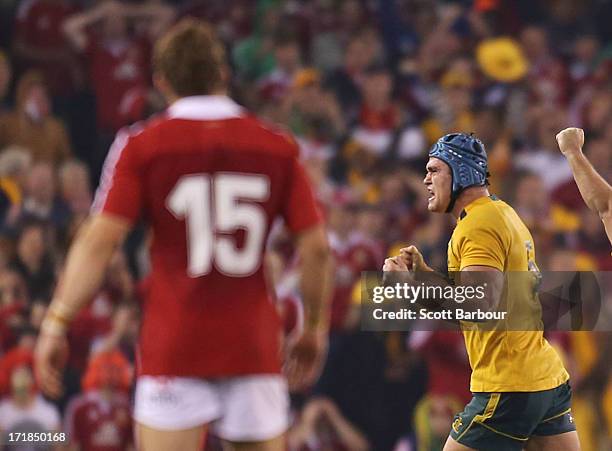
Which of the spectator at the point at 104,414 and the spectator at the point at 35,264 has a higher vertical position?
the spectator at the point at 35,264

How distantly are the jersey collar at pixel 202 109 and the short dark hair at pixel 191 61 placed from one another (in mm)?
23

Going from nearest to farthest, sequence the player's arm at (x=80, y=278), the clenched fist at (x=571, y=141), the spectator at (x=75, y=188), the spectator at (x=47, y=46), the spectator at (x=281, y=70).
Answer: the player's arm at (x=80, y=278) < the clenched fist at (x=571, y=141) < the spectator at (x=75, y=188) < the spectator at (x=47, y=46) < the spectator at (x=281, y=70)

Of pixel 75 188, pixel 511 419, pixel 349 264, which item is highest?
pixel 75 188

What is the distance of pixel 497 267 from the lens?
5590 mm

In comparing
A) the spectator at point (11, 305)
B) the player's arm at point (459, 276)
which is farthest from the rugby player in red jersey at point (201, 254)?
the spectator at point (11, 305)

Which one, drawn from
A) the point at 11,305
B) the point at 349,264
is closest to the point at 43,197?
the point at 11,305

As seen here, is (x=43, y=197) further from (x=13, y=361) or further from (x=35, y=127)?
(x=13, y=361)

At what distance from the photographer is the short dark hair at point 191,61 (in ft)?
14.5

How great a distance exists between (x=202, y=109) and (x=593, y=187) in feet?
6.56

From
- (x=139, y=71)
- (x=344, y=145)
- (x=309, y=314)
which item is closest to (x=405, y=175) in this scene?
A: (x=344, y=145)

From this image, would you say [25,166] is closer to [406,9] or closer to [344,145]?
[344,145]

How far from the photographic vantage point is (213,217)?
4.36 meters

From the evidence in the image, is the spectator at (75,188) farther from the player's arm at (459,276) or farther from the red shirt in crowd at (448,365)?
the player's arm at (459,276)

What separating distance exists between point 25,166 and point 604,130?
15.8 ft
